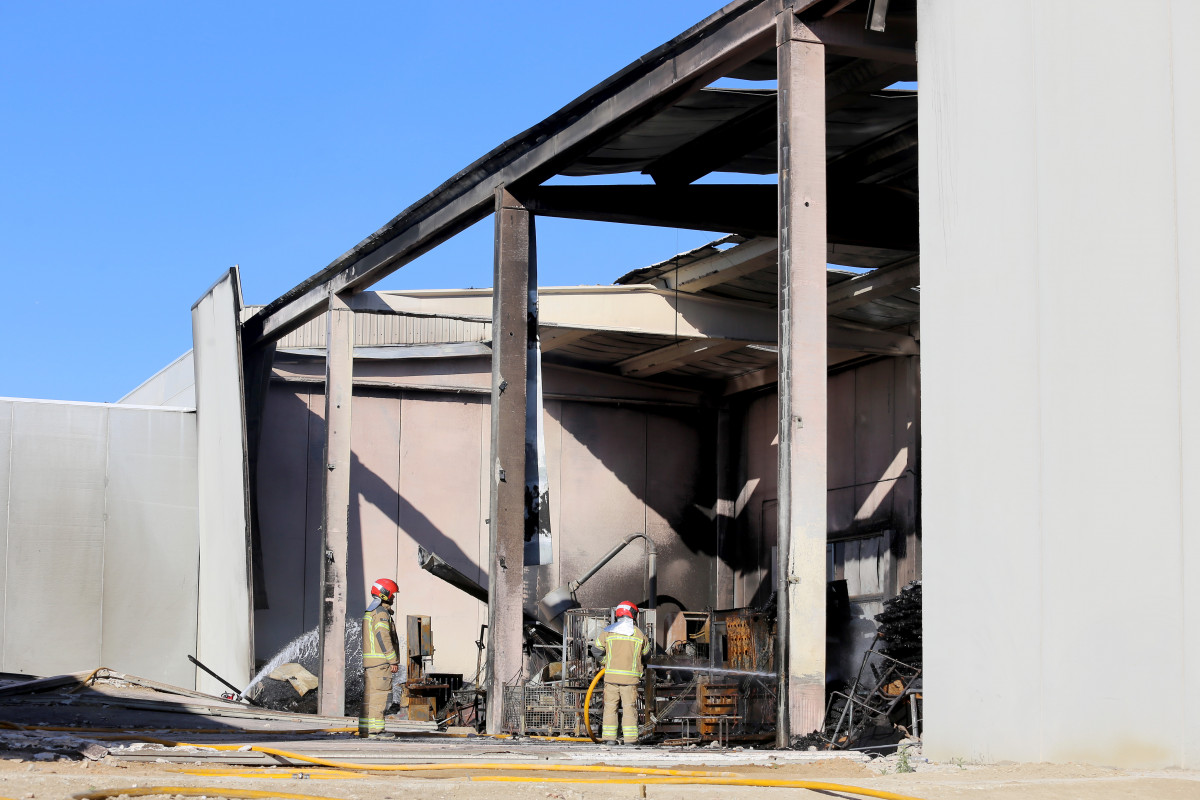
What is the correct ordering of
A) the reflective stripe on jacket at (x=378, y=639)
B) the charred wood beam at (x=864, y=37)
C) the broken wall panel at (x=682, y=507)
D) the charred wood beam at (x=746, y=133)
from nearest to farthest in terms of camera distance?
the charred wood beam at (x=864, y=37), the reflective stripe on jacket at (x=378, y=639), the charred wood beam at (x=746, y=133), the broken wall panel at (x=682, y=507)

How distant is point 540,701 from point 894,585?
966cm

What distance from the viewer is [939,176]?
34.2 feet

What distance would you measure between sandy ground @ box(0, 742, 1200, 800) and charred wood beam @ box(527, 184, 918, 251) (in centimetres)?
1050

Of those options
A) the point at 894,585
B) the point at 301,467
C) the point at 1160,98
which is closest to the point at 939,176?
the point at 1160,98

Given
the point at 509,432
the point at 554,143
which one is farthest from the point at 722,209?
the point at 509,432

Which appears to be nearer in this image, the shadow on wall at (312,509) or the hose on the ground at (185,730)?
the hose on the ground at (185,730)

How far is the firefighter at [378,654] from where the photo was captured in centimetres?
1466

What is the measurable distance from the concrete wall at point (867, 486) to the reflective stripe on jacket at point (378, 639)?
11239mm

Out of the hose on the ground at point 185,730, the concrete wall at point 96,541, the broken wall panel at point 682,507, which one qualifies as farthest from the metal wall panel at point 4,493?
the broken wall panel at point 682,507

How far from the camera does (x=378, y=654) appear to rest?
48.9 feet

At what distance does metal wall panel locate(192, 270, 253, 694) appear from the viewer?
2291 centimetres

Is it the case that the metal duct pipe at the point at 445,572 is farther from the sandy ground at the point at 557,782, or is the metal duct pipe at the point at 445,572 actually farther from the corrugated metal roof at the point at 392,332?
the sandy ground at the point at 557,782

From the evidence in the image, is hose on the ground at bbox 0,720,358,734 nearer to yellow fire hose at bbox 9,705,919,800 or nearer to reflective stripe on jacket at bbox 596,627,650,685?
yellow fire hose at bbox 9,705,919,800

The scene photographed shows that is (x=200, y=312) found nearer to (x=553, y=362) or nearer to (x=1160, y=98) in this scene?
(x=553, y=362)
